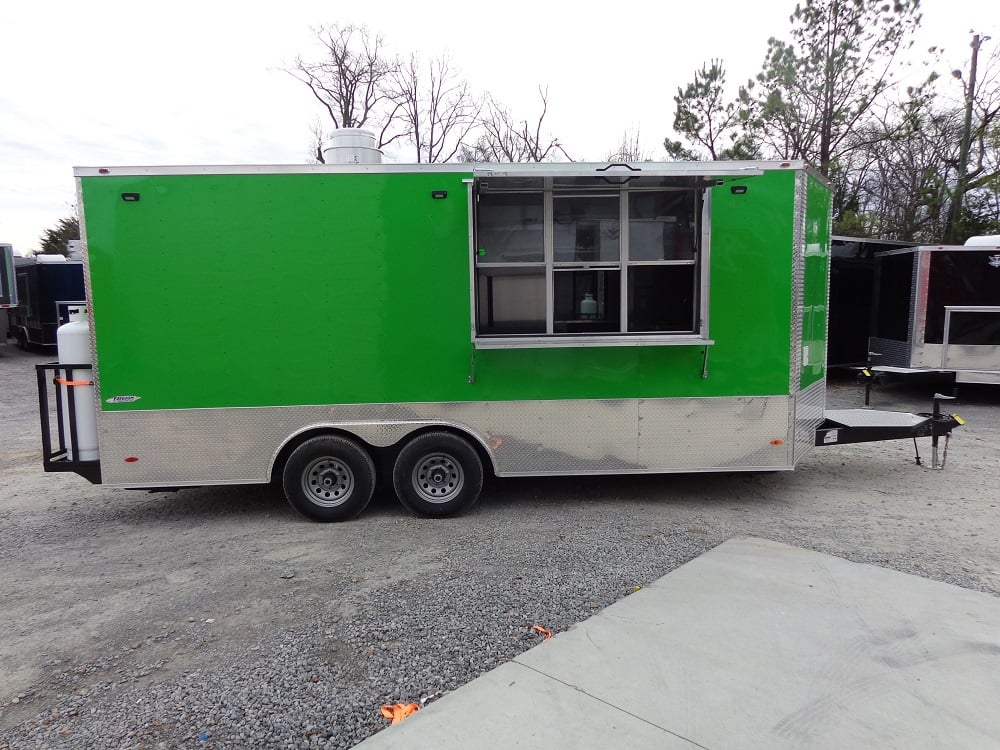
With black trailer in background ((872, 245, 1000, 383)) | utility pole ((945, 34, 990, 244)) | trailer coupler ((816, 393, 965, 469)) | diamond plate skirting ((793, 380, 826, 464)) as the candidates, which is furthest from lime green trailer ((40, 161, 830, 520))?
utility pole ((945, 34, 990, 244))

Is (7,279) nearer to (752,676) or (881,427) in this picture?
(881,427)

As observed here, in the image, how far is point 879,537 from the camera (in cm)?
475

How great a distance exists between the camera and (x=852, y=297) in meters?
11.7

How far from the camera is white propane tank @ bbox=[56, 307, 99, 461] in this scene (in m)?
5.11

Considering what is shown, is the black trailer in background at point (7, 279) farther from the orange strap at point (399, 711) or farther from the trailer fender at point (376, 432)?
the orange strap at point (399, 711)

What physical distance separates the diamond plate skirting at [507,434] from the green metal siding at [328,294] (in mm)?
128

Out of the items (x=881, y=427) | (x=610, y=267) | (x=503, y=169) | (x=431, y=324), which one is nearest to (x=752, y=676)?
(x=610, y=267)

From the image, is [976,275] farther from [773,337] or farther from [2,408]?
[2,408]

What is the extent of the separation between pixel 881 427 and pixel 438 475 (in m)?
4.18

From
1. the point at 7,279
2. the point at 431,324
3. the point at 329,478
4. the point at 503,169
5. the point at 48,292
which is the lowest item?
the point at 329,478

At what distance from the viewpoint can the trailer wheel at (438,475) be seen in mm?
5223

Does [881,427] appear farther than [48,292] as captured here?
No

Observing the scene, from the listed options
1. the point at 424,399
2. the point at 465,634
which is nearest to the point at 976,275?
the point at 424,399

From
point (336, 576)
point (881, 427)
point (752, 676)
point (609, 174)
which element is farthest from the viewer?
point (881, 427)
